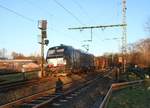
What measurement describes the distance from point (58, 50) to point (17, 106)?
884 inches

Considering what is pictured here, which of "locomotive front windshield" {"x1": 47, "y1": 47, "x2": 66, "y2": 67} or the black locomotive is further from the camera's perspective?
"locomotive front windshield" {"x1": 47, "y1": 47, "x2": 66, "y2": 67}

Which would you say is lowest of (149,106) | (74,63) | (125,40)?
(149,106)

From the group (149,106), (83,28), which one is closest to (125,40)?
(83,28)

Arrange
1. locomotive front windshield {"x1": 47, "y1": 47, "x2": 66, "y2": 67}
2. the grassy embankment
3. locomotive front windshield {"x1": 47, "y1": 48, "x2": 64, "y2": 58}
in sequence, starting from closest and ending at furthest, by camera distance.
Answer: the grassy embankment, locomotive front windshield {"x1": 47, "y1": 47, "x2": 66, "y2": 67}, locomotive front windshield {"x1": 47, "y1": 48, "x2": 64, "y2": 58}

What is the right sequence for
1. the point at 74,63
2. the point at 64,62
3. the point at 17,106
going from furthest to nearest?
1. the point at 74,63
2. the point at 64,62
3. the point at 17,106

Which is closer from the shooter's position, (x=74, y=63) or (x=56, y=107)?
(x=56, y=107)

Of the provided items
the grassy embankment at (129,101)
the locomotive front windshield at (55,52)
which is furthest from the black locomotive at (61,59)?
the grassy embankment at (129,101)

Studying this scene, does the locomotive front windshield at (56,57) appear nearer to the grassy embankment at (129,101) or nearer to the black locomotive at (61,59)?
the black locomotive at (61,59)

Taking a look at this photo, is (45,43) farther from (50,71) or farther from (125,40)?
(125,40)

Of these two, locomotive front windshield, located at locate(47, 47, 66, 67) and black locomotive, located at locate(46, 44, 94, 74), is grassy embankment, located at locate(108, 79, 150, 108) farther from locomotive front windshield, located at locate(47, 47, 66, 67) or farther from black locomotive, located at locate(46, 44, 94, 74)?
locomotive front windshield, located at locate(47, 47, 66, 67)

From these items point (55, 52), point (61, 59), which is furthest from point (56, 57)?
A: point (61, 59)

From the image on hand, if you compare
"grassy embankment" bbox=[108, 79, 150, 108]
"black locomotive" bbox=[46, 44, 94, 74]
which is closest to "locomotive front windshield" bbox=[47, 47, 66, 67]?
"black locomotive" bbox=[46, 44, 94, 74]

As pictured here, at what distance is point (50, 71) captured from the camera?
36031mm

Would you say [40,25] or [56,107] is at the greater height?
[40,25]
